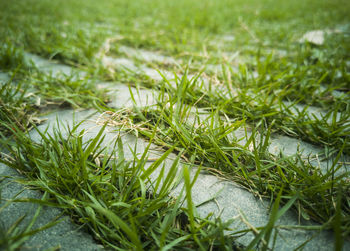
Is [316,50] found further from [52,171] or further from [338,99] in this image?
[52,171]

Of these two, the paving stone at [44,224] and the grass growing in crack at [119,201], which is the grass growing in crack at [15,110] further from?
the paving stone at [44,224]

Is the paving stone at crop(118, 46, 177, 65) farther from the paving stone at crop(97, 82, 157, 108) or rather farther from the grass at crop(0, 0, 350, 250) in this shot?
the paving stone at crop(97, 82, 157, 108)

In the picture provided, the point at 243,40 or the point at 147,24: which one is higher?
the point at 147,24

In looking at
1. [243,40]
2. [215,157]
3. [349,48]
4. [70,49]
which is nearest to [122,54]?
[70,49]

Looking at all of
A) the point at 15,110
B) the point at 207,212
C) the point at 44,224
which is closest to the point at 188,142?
the point at 207,212

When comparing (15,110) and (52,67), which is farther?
(52,67)

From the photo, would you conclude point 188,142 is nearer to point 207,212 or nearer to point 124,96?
point 207,212

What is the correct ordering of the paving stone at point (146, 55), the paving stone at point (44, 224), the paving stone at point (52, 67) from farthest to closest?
the paving stone at point (146, 55) < the paving stone at point (52, 67) < the paving stone at point (44, 224)

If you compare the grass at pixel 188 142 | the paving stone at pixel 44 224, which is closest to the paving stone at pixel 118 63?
the grass at pixel 188 142
